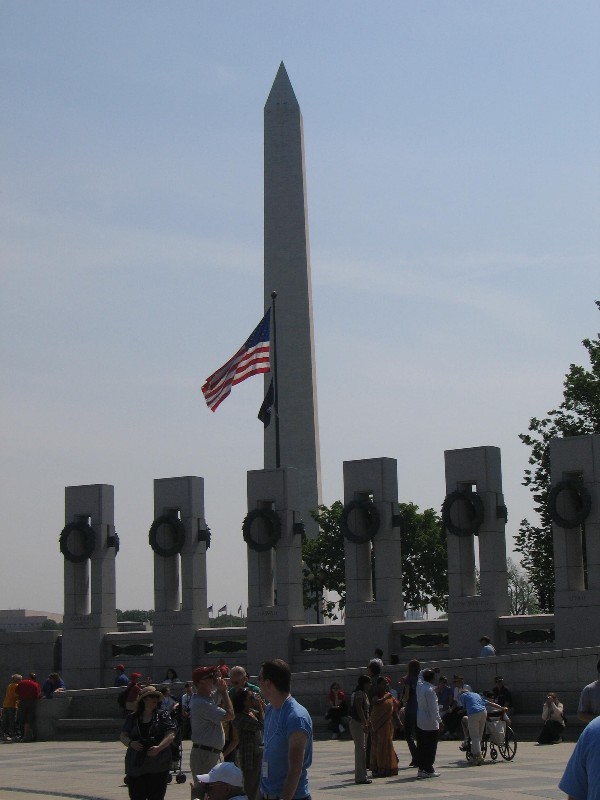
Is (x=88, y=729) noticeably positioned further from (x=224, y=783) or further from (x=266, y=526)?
(x=224, y=783)

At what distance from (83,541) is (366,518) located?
27.9 feet

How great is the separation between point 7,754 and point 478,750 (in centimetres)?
1028

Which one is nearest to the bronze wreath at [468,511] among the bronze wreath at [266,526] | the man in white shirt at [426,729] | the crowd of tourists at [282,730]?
the bronze wreath at [266,526]

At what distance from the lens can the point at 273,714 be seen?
8922mm

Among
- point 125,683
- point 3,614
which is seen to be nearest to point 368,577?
point 125,683

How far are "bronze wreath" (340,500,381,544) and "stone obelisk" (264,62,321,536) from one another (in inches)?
838

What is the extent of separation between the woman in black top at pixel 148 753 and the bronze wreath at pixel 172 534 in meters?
24.5

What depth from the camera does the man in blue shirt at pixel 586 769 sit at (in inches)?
230

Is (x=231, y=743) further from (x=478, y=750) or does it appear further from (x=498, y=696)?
(x=498, y=696)

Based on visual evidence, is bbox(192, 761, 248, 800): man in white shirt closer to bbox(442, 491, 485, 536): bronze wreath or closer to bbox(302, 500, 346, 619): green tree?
bbox(442, 491, 485, 536): bronze wreath

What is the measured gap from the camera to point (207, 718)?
12664 millimetres

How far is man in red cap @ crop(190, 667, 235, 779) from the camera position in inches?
A: 496

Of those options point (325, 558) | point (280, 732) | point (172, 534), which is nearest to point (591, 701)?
point (280, 732)

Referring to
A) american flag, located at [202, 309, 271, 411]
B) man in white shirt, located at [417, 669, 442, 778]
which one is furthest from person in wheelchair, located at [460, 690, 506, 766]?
american flag, located at [202, 309, 271, 411]
